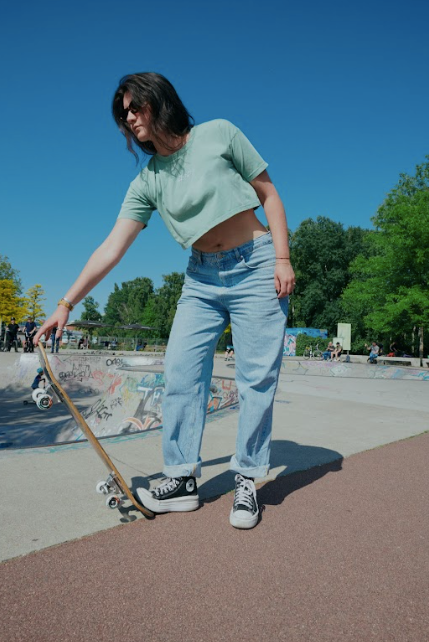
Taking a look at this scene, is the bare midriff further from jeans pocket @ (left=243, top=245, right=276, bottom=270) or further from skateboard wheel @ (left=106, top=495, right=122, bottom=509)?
skateboard wheel @ (left=106, top=495, right=122, bottom=509)

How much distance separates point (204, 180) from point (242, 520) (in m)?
1.55

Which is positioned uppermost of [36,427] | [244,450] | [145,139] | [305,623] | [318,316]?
[318,316]

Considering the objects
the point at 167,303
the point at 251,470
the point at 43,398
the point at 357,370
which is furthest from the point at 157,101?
the point at 167,303

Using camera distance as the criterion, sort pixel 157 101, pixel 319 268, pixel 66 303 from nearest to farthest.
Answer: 1. pixel 157 101
2. pixel 66 303
3. pixel 319 268

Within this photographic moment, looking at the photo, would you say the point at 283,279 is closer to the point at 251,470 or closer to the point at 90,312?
the point at 251,470

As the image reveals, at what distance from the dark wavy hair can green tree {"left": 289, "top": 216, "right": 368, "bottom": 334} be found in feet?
161

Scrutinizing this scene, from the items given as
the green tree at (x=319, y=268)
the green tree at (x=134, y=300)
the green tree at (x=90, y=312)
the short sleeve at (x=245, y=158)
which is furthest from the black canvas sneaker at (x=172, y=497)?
the green tree at (x=90, y=312)

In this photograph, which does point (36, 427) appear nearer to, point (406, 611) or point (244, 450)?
point (244, 450)

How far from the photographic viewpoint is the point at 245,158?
212 centimetres

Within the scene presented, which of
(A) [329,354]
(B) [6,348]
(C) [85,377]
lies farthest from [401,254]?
(B) [6,348]

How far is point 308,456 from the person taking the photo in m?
3.10

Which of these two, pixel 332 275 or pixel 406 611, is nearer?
pixel 406 611

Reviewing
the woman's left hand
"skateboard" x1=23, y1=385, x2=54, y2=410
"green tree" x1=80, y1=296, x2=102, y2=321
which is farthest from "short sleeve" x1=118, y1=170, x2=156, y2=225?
"green tree" x1=80, y1=296, x2=102, y2=321

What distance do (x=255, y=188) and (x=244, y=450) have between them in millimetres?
1307
